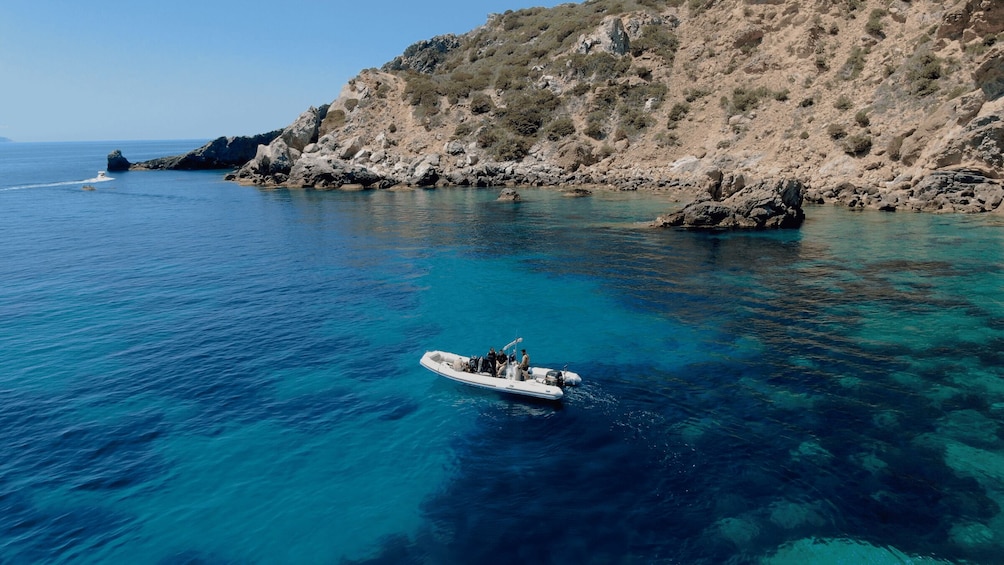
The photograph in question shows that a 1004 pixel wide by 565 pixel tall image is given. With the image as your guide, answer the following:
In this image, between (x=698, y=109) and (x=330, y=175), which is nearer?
(x=698, y=109)

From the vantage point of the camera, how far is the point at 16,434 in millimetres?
20000

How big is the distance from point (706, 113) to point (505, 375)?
250 feet

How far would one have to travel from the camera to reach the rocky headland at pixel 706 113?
5597 cm

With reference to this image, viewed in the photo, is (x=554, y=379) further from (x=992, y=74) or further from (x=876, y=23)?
(x=876, y=23)

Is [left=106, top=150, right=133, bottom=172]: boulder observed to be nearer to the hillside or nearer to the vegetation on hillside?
the hillside

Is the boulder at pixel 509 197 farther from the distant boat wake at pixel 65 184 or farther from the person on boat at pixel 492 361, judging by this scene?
the distant boat wake at pixel 65 184

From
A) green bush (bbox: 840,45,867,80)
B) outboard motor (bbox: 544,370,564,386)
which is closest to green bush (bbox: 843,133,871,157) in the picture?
green bush (bbox: 840,45,867,80)

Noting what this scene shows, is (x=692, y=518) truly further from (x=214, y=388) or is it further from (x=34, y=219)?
(x=34, y=219)

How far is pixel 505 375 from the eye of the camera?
22953 mm

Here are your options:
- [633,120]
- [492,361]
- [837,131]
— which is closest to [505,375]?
[492,361]

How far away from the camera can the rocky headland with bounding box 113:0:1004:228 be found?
56.0m

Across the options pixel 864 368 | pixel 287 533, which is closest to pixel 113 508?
pixel 287 533

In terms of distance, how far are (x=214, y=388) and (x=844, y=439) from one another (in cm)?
2354

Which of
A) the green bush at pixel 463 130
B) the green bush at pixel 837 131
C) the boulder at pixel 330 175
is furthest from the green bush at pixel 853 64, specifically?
the boulder at pixel 330 175
